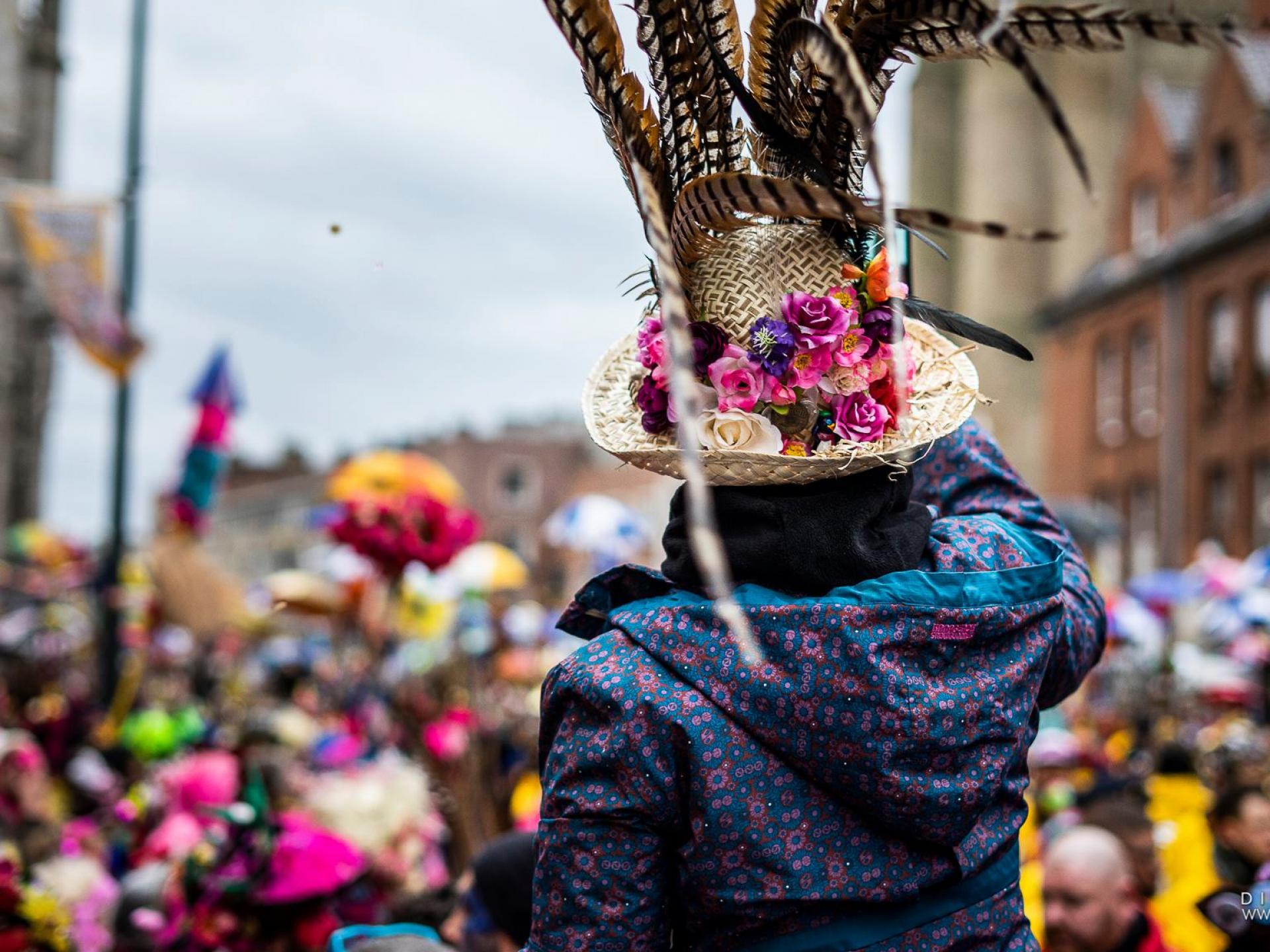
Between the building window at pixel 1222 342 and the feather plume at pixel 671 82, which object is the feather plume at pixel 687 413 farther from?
the building window at pixel 1222 342

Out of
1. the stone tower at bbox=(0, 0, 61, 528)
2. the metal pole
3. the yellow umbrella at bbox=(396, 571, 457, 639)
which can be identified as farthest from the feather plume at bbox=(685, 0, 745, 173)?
the stone tower at bbox=(0, 0, 61, 528)

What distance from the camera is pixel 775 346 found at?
189 cm

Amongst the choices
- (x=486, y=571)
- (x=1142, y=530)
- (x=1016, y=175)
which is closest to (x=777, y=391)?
(x=486, y=571)

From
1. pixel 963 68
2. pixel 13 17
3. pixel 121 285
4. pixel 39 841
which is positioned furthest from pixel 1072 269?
pixel 39 841

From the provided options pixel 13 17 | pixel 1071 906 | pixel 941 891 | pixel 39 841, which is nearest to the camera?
pixel 941 891

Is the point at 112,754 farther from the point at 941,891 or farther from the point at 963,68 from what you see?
the point at 963,68

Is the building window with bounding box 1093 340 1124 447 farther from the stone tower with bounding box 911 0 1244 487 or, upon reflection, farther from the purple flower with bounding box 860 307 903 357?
the purple flower with bounding box 860 307 903 357

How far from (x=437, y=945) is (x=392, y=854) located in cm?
191

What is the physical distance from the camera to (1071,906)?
3.49m

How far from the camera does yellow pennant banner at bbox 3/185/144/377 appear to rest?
28.7ft

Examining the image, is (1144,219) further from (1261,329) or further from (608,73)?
(608,73)

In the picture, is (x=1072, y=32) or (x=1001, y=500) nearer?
A: (x=1072, y=32)

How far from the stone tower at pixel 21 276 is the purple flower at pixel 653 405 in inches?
774

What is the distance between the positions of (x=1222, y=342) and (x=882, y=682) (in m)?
25.7
